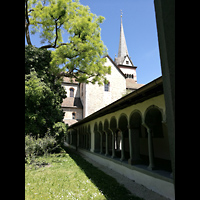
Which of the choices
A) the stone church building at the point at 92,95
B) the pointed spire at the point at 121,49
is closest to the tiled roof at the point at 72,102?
the stone church building at the point at 92,95

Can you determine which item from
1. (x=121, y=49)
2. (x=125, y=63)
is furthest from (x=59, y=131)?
(x=121, y=49)

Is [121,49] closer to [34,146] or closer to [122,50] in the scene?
[122,50]

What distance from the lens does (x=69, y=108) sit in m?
28.2

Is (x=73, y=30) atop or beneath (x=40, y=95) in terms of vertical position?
atop

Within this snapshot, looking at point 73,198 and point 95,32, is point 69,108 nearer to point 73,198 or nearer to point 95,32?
point 95,32

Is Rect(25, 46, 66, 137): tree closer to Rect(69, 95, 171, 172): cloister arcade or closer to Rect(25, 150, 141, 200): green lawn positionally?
Rect(69, 95, 171, 172): cloister arcade

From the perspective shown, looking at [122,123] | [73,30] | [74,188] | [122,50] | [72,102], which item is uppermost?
[122,50]

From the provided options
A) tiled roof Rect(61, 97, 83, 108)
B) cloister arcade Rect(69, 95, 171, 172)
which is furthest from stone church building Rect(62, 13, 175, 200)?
tiled roof Rect(61, 97, 83, 108)

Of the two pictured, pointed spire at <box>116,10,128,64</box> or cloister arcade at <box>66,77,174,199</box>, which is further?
pointed spire at <box>116,10,128,64</box>
